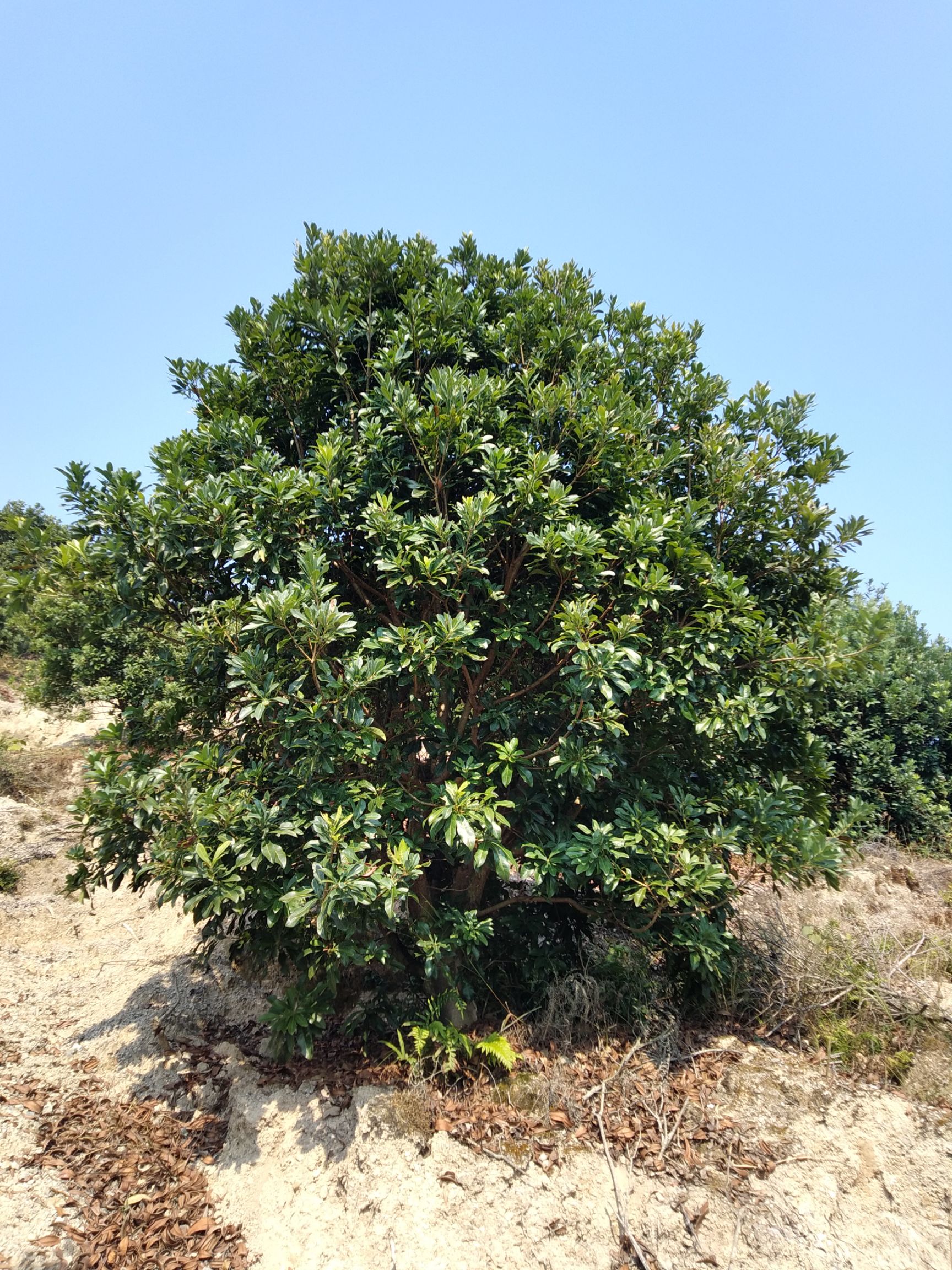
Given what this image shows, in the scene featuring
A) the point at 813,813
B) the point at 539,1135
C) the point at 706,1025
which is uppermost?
the point at 813,813

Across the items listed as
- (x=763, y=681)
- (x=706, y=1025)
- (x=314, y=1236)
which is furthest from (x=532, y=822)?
(x=314, y=1236)

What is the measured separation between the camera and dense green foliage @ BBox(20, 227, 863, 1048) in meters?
4.45

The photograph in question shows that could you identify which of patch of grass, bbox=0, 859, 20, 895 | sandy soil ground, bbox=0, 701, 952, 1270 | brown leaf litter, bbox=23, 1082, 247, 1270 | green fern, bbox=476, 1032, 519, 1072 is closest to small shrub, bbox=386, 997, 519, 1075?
green fern, bbox=476, 1032, 519, 1072

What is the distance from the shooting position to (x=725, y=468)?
540 centimetres

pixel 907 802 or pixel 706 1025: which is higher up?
pixel 907 802

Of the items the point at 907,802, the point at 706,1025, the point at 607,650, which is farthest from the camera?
the point at 907,802

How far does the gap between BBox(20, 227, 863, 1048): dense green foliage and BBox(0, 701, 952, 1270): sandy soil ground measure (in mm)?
825

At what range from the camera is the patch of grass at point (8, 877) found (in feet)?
30.2

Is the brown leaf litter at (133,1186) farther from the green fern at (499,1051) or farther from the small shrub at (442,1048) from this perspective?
the green fern at (499,1051)

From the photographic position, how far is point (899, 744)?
1096cm

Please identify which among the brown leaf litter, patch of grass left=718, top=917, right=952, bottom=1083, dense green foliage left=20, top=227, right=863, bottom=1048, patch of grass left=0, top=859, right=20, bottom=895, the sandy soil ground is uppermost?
dense green foliage left=20, top=227, right=863, bottom=1048

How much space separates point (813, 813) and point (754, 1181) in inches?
107

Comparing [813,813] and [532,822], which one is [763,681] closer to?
[813,813]

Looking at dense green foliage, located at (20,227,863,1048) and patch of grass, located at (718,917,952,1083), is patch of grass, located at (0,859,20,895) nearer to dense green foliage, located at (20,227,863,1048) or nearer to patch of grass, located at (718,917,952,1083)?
dense green foliage, located at (20,227,863,1048)
